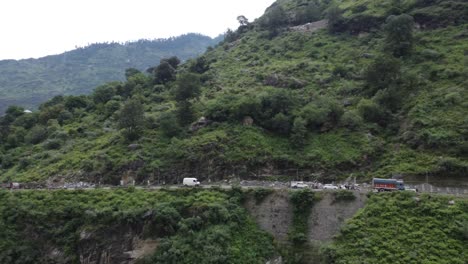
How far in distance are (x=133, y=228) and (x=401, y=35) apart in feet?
181

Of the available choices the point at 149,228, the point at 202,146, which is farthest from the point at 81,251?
the point at 202,146

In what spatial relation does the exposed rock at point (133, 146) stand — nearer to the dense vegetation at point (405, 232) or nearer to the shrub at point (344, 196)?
the shrub at point (344, 196)

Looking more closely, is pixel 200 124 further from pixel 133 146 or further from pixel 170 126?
pixel 133 146

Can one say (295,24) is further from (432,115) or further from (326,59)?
(432,115)

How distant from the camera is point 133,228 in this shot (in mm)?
43469

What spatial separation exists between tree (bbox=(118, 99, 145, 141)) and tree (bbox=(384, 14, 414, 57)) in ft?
145

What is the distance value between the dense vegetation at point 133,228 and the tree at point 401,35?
4336 centimetres

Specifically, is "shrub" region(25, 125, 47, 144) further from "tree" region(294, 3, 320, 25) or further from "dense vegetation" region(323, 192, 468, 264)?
"tree" region(294, 3, 320, 25)

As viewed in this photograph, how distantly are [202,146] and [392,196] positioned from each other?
25.8 meters

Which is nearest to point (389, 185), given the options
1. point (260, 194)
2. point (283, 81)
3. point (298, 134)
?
point (260, 194)

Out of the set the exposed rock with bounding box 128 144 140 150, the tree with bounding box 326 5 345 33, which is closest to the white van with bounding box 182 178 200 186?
the exposed rock with bounding box 128 144 140 150

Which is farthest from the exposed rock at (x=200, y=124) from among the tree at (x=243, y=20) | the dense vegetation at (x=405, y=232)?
the tree at (x=243, y=20)

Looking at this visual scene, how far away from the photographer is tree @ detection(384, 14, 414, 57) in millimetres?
70375

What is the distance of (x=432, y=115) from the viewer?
5369 centimetres
